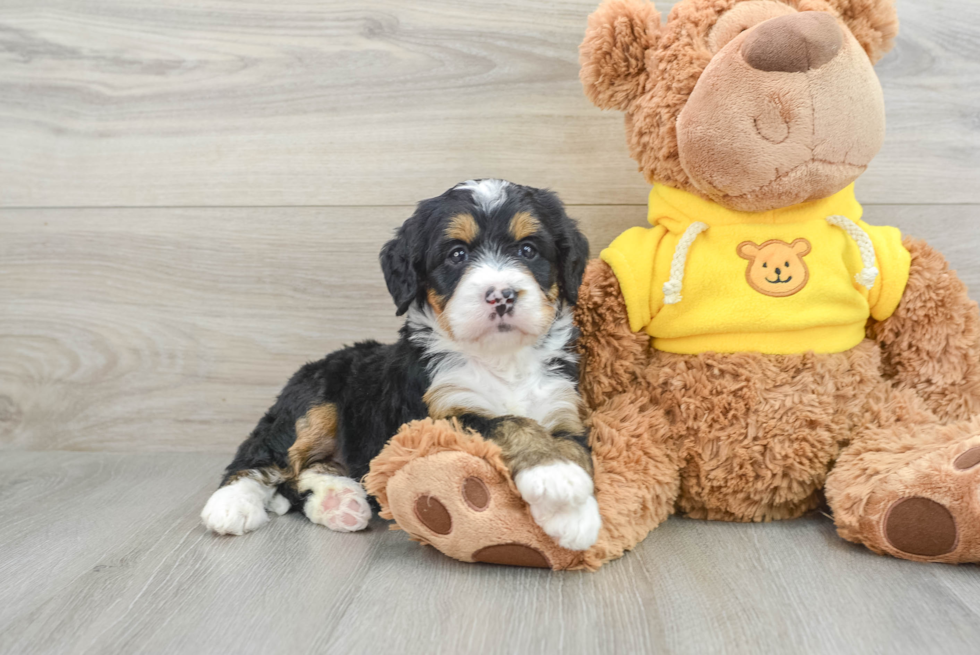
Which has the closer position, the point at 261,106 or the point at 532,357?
the point at 532,357

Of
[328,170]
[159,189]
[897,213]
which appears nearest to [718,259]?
[897,213]

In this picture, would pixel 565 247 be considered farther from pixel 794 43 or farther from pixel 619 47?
pixel 794 43

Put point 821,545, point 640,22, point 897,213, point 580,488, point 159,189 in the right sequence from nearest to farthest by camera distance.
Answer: point 580,488 < point 821,545 < point 640,22 < point 897,213 < point 159,189

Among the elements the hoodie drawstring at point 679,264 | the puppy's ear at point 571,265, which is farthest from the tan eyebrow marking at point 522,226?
the hoodie drawstring at point 679,264

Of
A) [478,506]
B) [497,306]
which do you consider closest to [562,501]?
[478,506]

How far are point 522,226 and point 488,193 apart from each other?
0.35 ft

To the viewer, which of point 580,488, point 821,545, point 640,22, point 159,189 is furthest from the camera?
point 159,189

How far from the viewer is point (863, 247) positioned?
65.7 inches

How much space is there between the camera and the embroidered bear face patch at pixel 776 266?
1639mm

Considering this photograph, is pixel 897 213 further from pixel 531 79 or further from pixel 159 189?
pixel 159 189

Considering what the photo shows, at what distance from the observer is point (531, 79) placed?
221 centimetres

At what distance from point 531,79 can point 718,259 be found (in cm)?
87

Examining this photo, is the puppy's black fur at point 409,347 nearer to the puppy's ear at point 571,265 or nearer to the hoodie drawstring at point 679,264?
the puppy's ear at point 571,265

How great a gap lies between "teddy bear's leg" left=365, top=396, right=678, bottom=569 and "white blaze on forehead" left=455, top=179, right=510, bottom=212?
471mm
